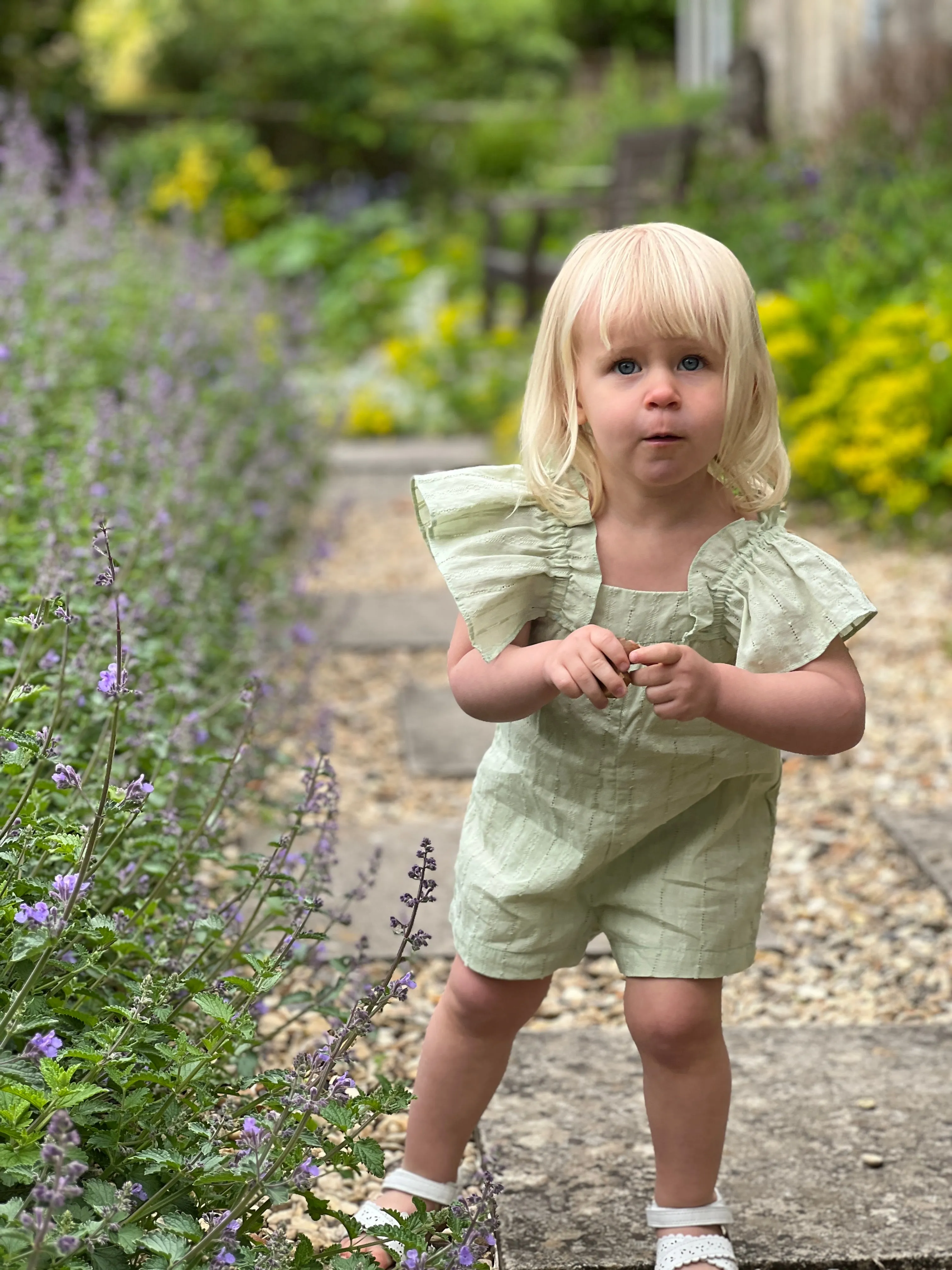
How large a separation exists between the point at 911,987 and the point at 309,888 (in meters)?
1.12

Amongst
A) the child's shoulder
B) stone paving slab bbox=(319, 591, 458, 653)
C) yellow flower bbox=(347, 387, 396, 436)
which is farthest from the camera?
yellow flower bbox=(347, 387, 396, 436)

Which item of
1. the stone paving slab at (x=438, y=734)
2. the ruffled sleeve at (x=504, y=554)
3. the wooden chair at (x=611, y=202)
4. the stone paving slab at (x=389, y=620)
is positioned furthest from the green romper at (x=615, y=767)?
the wooden chair at (x=611, y=202)

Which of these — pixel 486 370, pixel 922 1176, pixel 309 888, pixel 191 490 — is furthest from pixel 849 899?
pixel 486 370

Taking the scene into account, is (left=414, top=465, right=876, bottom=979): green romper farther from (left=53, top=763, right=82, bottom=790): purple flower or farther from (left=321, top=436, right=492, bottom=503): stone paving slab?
(left=321, top=436, right=492, bottom=503): stone paving slab

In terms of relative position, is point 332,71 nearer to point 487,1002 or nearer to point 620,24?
point 620,24

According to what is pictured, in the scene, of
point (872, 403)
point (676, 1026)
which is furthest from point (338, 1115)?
point (872, 403)

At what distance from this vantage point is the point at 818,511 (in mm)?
5559

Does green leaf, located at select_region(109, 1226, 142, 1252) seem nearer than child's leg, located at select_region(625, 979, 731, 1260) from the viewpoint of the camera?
Yes

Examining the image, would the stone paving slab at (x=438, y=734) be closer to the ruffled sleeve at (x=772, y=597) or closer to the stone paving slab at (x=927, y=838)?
the stone paving slab at (x=927, y=838)

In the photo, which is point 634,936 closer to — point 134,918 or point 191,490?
point 134,918

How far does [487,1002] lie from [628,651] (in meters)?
0.47

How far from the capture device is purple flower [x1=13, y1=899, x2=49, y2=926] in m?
1.26

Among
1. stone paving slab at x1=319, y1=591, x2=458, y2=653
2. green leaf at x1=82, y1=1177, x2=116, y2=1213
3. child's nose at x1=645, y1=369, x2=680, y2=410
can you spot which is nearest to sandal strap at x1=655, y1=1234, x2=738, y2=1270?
green leaf at x1=82, y1=1177, x2=116, y2=1213

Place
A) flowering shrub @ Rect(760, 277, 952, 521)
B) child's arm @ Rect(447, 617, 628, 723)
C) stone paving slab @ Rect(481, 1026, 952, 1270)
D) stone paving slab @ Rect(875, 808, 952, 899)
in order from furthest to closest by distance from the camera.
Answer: flowering shrub @ Rect(760, 277, 952, 521), stone paving slab @ Rect(875, 808, 952, 899), stone paving slab @ Rect(481, 1026, 952, 1270), child's arm @ Rect(447, 617, 628, 723)
